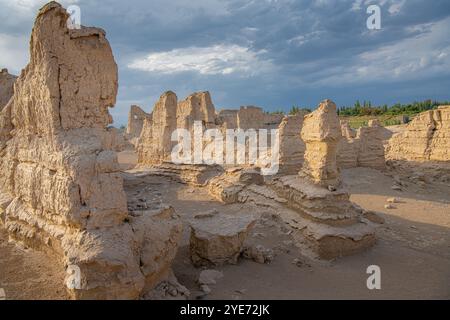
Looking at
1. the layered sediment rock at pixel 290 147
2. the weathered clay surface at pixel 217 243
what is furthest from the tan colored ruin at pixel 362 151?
the weathered clay surface at pixel 217 243

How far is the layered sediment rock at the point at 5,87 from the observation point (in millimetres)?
10156

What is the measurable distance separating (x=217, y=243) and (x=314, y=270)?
2.14 metres

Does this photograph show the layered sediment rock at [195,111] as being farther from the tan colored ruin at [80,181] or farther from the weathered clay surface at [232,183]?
the tan colored ruin at [80,181]

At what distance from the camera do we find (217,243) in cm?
688

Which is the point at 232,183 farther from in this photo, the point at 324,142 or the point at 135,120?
the point at 135,120

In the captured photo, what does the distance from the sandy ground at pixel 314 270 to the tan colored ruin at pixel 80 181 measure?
510 mm

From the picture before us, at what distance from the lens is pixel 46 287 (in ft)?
16.6

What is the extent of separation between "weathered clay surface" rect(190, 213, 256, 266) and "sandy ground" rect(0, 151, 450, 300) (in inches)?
9.1

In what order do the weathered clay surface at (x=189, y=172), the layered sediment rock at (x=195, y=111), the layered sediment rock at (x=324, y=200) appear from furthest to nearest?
the layered sediment rock at (x=195, y=111) < the weathered clay surface at (x=189, y=172) < the layered sediment rock at (x=324, y=200)

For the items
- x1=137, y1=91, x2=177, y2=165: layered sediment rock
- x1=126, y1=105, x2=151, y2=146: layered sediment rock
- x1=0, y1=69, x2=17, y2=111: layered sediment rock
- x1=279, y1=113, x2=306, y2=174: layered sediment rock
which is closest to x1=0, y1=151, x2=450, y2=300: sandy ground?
x1=279, y1=113, x2=306, y2=174: layered sediment rock

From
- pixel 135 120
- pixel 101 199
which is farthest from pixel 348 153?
pixel 135 120

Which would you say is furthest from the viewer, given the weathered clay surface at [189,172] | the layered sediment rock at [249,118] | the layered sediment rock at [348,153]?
the layered sediment rock at [249,118]

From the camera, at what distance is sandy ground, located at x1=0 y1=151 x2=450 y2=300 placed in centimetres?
547
